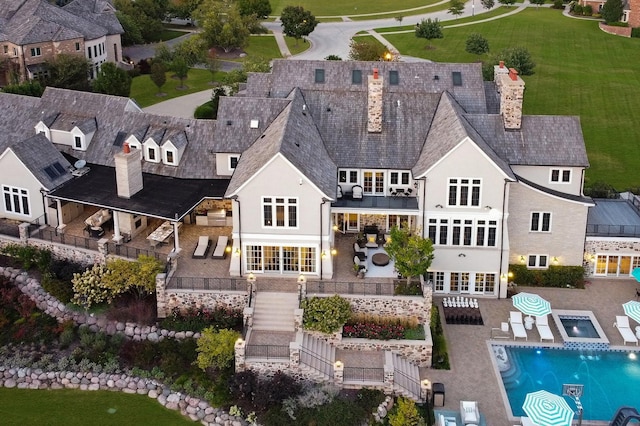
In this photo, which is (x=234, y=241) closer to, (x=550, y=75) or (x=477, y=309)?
(x=477, y=309)

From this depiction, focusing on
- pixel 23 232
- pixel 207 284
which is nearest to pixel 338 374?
pixel 207 284

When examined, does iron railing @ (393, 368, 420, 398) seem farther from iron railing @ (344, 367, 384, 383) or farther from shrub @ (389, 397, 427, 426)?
shrub @ (389, 397, 427, 426)

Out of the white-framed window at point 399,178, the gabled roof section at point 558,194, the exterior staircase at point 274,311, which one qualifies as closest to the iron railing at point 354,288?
the exterior staircase at point 274,311

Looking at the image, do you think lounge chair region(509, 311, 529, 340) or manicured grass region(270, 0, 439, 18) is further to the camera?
manicured grass region(270, 0, 439, 18)

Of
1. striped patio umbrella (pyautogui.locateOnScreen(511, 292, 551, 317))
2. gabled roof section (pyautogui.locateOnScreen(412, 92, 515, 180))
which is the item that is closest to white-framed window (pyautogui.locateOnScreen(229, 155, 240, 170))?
gabled roof section (pyautogui.locateOnScreen(412, 92, 515, 180))

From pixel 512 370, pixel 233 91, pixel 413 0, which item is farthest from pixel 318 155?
pixel 413 0

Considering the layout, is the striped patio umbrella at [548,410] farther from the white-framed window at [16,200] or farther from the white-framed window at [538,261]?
the white-framed window at [16,200]
